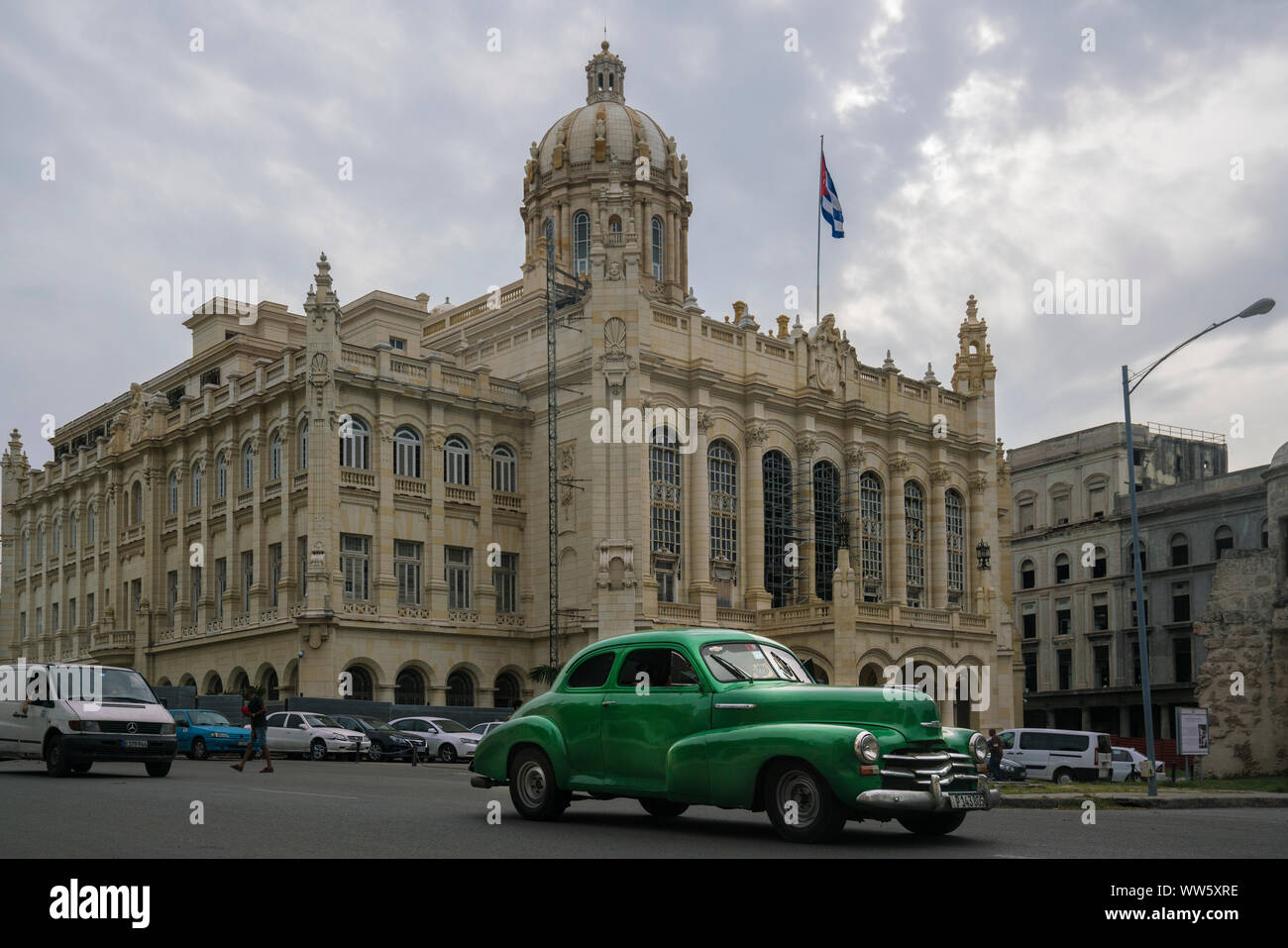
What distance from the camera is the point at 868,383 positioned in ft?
211

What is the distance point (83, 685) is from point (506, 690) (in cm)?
3304

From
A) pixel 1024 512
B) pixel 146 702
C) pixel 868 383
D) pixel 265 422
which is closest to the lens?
Answer: pixel 146 702

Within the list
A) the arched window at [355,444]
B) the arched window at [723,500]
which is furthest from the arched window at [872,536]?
the arched window at [355,444]

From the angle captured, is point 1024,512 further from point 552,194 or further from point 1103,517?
point 552,194

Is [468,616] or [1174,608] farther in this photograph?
[1174,608]

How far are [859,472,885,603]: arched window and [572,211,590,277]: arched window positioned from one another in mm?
17147

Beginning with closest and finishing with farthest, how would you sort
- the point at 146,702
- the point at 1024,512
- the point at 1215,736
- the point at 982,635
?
the point at 146,702 → the point at 1215,736 → the point at 982,635 → the point at 1024,512

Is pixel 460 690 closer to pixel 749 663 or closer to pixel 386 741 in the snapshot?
pixel 386 741

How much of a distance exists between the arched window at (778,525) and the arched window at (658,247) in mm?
13919

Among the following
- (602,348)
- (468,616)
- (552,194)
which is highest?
(552,194)

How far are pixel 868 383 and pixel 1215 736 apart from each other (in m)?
32.5

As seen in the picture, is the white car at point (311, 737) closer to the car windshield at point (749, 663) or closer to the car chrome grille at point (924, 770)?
the car windshield at point (749, 663)
